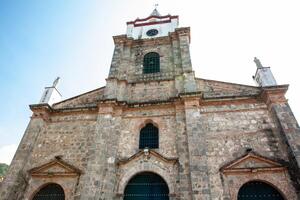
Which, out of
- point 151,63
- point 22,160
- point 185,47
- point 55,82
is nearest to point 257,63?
point 185,47

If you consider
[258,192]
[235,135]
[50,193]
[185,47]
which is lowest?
[258,192]

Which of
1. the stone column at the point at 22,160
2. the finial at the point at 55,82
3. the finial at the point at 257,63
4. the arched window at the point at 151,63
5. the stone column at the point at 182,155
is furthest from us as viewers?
the arched window at the point at 151,63

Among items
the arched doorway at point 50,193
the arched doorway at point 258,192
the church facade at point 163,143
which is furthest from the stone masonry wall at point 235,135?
the arched doorway at point 50,193

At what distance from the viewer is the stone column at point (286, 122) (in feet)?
28.3

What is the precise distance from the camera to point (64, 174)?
10.1 m

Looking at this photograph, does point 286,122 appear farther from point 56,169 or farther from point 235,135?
point 56,169

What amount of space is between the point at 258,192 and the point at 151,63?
933cm

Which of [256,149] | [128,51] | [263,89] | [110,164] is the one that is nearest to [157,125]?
[110,164]

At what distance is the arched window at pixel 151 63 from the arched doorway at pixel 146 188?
6.72 metres

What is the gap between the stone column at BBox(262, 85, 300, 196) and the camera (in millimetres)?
8625

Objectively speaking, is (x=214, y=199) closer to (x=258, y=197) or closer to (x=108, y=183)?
(x=258, y=197)

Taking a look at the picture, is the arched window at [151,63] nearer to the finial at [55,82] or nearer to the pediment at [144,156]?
the finial at [55,82]

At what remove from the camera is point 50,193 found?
32.8 ft

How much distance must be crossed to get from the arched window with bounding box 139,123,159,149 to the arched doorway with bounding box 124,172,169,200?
4.57ft
